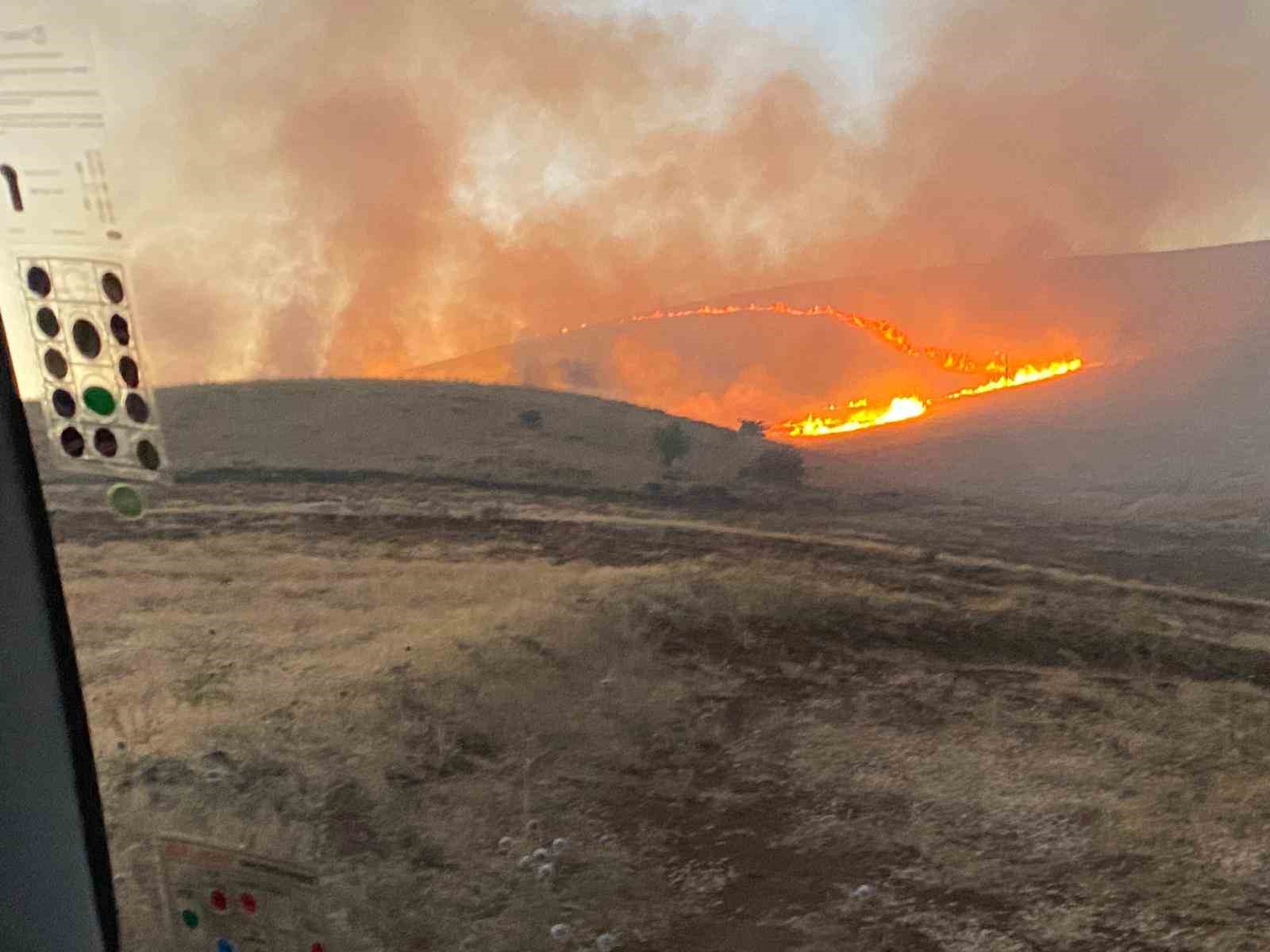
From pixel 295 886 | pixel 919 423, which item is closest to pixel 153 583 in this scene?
pixel 295 886

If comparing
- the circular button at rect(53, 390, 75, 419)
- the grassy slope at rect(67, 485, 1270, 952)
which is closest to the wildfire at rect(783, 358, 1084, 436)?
the grassy slope at rect(67, 485, 1270, 952)

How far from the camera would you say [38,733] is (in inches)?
49.5

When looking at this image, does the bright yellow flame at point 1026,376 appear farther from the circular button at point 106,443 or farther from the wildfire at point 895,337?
the circular button at point 106,443

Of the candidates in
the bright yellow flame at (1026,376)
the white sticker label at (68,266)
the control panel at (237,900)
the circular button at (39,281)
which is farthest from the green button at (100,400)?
the bright yellow flame at (1026,376)

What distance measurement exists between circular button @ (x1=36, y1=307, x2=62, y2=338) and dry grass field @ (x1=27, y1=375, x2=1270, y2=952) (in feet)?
0.53

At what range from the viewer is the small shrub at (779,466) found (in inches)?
39.0

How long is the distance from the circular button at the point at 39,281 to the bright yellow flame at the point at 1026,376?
89 cm

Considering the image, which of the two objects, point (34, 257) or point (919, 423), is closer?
point (919, 423)

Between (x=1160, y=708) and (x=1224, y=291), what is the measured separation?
332 mm

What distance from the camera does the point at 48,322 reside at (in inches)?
44.8

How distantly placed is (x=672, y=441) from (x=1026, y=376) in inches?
12.2

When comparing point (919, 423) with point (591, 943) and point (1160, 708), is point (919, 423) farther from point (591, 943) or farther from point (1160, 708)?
point (591, 943)

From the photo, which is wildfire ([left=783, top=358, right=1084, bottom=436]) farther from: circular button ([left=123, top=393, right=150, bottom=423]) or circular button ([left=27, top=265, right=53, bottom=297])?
circular button ([left=27, top=265, right=53, bottom=297])

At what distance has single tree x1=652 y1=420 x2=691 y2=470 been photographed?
1.00 m
